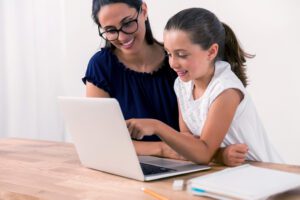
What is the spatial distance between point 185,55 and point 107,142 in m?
0.39

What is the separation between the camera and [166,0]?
104 inches

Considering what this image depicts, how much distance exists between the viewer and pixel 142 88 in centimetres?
166

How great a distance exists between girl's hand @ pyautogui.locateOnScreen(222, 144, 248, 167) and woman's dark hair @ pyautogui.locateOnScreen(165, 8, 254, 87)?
0.34 m

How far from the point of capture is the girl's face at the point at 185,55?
125cm

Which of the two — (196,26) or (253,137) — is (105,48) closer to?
(196,26)

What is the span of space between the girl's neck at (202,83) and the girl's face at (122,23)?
0.90ft

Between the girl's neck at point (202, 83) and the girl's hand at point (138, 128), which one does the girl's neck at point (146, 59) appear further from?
the girl's hand at point (138, 128)

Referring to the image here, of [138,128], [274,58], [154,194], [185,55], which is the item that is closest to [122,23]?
[185,55]

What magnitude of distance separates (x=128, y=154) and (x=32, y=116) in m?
2.07

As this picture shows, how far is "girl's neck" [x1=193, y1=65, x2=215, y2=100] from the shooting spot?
4.40ft

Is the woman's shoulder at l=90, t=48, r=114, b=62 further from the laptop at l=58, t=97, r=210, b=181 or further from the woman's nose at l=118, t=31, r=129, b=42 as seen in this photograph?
the laptop at l=58, t=97, r=210, b=181

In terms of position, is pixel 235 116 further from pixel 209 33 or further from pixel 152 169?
pixel 152 169

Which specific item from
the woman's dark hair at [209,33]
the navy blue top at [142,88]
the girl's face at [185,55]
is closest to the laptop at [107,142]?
the girl's face at [185,55]

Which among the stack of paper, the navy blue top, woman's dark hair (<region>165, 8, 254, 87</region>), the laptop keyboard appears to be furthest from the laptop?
the navy blue top
